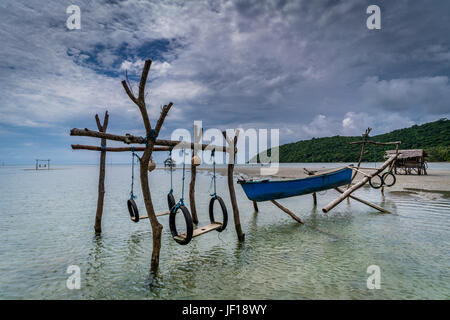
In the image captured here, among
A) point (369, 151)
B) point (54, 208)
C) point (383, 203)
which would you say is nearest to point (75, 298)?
point (54, 208)

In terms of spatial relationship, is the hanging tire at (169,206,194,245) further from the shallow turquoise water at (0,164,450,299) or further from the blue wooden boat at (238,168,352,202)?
the blue wooden boat at (238,168,352,202)

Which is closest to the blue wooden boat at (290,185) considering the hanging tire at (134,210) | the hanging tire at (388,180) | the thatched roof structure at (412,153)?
the hanging tire at (134,210)

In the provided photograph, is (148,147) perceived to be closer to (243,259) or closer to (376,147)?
(243,259)

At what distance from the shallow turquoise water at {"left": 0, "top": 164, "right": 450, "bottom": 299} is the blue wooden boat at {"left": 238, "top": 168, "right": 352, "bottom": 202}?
46.8 inches

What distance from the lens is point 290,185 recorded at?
9.10 metres

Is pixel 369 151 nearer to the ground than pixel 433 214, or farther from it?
farther from it

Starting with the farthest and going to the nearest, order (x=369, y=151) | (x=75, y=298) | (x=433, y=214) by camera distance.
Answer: (x=369, y=151), (x=433, y=214), (x=75, y=298)

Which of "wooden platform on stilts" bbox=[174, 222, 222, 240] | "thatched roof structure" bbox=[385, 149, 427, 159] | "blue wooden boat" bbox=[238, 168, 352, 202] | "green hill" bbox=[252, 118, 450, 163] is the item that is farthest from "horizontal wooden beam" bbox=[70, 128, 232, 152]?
"green hill" bbox=[252, 118, 450, 163]

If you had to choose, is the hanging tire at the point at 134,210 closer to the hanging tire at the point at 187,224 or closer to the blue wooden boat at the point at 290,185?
the hanging tire at the point at 187,224

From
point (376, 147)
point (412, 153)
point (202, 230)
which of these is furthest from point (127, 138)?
point (376, 147)
